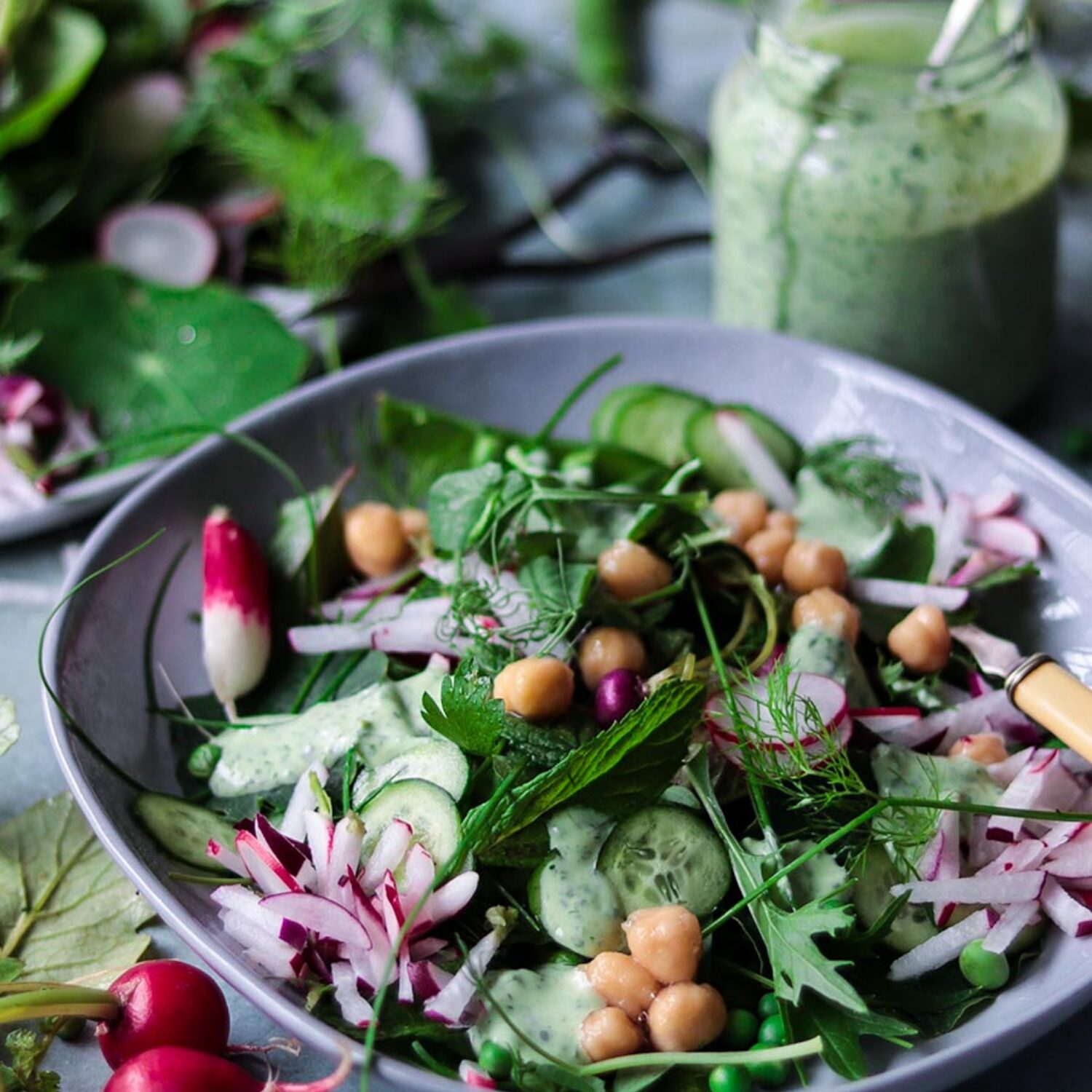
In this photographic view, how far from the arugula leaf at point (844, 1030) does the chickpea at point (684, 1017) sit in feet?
0.30

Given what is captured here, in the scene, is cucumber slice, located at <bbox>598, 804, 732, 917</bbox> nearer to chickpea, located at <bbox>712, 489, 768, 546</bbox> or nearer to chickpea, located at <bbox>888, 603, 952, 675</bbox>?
chickpea, located at <bbox>888, 603, 952, 675</bbox>

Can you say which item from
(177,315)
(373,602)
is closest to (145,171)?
(177,315)

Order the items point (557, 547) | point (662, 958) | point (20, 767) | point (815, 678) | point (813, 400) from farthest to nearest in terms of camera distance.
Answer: point (813, 400), point (20, 767), point (557, 547), point (815, 678), point (662, 958)

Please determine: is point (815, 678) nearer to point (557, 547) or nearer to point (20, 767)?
point (557, 547)

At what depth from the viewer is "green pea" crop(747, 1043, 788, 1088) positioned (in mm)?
1465

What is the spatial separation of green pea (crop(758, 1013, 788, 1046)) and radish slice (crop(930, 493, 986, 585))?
2.39 ft

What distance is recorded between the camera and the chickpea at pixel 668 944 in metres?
1.50

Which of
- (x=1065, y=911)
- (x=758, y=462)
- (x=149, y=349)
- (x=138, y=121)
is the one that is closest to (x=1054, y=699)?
(x=1065, y=911)

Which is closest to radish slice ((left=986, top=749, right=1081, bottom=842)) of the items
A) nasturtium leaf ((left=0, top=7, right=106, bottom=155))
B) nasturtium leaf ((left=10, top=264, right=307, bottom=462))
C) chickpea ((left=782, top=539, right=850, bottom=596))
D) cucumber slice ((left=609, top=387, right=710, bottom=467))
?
chickpea ((left=782, top=539, right=850, bottom=596))

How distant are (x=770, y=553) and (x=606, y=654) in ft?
1.10

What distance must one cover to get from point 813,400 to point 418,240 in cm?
115

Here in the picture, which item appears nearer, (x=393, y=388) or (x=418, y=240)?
(x=393, y=388)

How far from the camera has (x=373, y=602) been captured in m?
2.02

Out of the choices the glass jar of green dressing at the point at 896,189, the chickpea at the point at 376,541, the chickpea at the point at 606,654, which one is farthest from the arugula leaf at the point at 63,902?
the glass jar of green dressing at the point at 896,189
